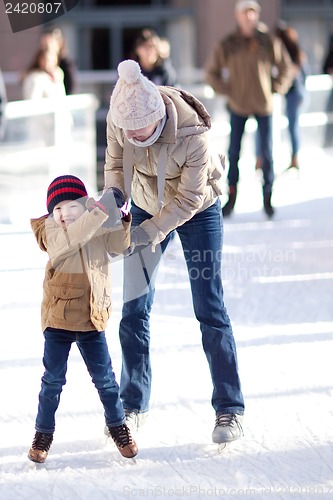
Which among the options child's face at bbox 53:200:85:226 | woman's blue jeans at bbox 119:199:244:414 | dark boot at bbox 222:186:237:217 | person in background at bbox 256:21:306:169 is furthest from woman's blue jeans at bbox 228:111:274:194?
child's face at bbox 53:200:85:226

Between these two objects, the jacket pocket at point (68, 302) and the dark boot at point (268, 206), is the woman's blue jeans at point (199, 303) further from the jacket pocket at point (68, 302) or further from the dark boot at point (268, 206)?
the dark boot at point (268, 206)

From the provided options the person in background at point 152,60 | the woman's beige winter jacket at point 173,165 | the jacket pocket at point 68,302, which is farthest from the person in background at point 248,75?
the jacket pocket at point 68,302

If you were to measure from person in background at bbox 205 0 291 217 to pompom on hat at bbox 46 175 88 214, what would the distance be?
470 centimetres

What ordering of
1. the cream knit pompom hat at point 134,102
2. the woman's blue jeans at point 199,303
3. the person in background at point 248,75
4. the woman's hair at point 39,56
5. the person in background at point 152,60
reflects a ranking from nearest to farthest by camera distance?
the cream knit pompom hat at point 134,102 → the woman's blue jeans at point 199,303 → the person in background at point 152,60 → the person in background at point 248,75 → the woman's hair at point 39,56

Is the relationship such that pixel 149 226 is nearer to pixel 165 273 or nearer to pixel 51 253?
pixel 51 253

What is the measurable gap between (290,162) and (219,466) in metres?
7.80

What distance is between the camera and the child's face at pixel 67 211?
3.40 m

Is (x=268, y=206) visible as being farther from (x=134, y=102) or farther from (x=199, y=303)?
(x=134, y=102)

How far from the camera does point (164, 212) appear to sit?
11.5 ft

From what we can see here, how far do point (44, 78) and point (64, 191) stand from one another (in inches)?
265

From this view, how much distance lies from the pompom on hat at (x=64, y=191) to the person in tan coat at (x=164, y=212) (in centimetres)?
21

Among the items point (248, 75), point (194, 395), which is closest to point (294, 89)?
point (248, 75)

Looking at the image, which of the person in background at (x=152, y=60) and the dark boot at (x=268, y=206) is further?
the dark boot at (x=268, y=206)

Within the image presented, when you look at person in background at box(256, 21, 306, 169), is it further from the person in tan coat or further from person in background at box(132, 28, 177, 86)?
the person in tan coat
